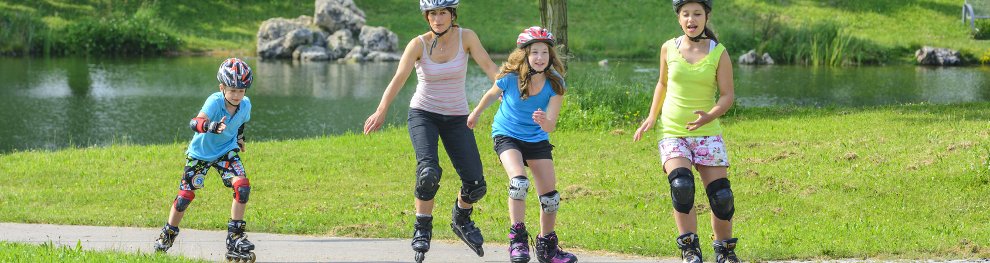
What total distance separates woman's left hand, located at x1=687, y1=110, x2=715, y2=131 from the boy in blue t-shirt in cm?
298

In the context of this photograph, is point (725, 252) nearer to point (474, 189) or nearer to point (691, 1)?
point (691, 1)

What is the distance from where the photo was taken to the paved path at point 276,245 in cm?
905

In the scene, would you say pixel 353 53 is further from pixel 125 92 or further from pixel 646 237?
pixel 646 237

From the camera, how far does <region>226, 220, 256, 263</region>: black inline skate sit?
8797 mm

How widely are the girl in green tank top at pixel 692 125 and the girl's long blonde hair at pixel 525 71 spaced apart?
656mm

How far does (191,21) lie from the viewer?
46188 millimetres

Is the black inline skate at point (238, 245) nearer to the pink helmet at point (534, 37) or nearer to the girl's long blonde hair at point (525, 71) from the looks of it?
the girl's long blonde hair at point (525, 71)

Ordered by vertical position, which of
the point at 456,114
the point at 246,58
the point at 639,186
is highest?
the point at 456,114

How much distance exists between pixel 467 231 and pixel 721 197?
1.78m

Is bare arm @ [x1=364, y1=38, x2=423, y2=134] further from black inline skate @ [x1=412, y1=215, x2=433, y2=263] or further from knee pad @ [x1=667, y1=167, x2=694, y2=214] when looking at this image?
knee pad @ [x1=667, y1=167, x2=694, y2=214]

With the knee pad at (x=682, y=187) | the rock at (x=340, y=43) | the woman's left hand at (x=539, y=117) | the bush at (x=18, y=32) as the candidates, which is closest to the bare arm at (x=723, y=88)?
the knee pad at (x=682, y=187)

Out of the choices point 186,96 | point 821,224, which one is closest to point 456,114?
point 821,224

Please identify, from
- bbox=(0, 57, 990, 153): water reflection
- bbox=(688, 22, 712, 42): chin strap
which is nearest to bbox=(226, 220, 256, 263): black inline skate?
bbox=(688, 22, 712, 42): chin strap

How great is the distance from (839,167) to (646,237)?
413 cm
